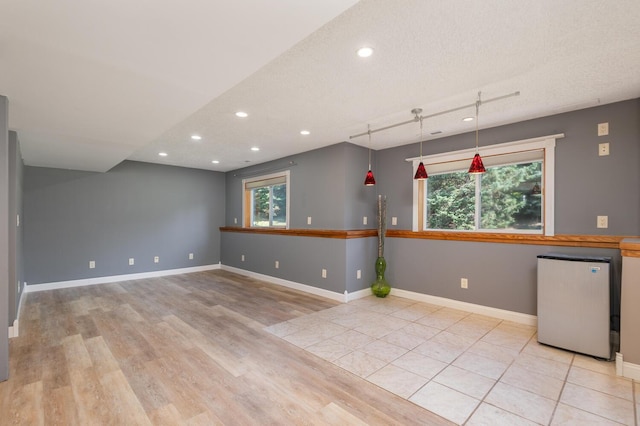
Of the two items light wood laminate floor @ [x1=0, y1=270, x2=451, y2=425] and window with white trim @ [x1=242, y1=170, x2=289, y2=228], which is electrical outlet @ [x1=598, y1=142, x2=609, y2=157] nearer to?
light wood laminate floor @ [x1=0, y1=270, x2=451, y2=425]

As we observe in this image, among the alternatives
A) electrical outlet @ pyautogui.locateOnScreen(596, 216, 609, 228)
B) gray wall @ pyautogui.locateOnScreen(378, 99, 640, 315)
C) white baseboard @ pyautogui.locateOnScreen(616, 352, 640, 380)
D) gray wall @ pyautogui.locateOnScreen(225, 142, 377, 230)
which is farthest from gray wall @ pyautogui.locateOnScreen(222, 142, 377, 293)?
white baseboard @ pyautogui.locateOnScreen(616, 352, 640, 380)

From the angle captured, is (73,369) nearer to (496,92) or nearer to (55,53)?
(55,53)

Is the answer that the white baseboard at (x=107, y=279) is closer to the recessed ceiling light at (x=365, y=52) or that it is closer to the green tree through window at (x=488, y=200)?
the green tree through window at (x=488, y=200)

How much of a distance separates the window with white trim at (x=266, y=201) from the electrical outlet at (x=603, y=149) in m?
4.20

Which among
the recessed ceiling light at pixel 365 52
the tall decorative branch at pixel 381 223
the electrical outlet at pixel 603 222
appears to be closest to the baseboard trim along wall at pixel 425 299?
the tall decorative branch at pixel 381 223

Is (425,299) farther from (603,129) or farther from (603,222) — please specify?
(603,129)

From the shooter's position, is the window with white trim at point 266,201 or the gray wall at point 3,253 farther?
the window with white trim at point 266,201

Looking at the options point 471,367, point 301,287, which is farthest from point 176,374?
point 301,287

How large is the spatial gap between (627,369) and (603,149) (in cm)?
203

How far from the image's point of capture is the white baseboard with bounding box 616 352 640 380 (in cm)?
222

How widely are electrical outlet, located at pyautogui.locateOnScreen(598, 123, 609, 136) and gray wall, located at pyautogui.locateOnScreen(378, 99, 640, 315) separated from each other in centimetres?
3

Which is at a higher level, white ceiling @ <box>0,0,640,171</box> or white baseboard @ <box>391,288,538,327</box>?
white ceiling @ <box>0,0,640,171</box>

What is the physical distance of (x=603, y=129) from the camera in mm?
2938

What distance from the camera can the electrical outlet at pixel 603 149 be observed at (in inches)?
115
